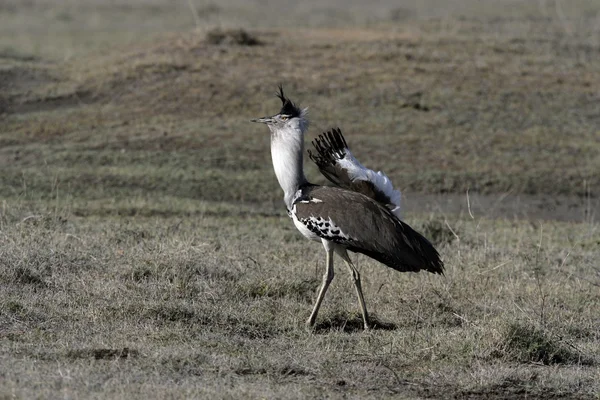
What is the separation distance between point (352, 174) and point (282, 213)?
524 cm

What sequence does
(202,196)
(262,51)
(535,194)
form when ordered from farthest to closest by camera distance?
1. (262,51)
2. (535,194)
3. (202,196)

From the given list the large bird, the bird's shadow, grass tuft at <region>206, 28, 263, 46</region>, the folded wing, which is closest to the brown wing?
the large bird

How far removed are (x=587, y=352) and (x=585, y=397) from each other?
0.98 metres

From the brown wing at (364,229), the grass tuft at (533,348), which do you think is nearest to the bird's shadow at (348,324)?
the brown wing at (364,229)

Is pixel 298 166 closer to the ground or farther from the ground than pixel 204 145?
farther from the ground

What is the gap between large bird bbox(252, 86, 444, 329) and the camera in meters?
7.25

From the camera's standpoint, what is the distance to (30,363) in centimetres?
580

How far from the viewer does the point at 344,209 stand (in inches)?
287

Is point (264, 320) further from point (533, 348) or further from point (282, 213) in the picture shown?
point (282, 213)

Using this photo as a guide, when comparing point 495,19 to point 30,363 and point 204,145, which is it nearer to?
point 204,145

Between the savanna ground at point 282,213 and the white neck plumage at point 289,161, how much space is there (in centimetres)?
88

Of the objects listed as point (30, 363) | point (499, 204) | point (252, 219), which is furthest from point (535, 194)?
point (30, 363)

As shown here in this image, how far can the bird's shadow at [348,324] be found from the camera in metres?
7.47

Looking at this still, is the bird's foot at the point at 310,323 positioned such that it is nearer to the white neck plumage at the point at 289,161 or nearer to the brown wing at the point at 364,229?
the brown wing at the point at 364,229
